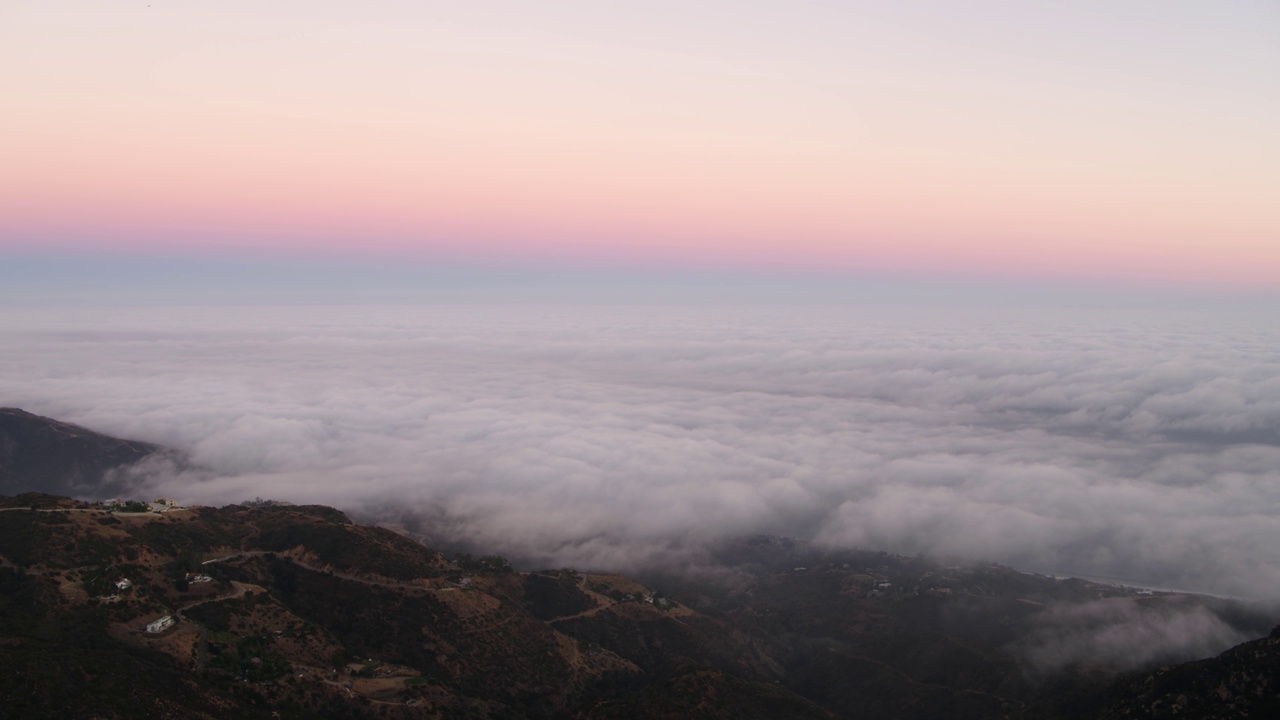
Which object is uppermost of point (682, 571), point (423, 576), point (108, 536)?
point (108, 536)

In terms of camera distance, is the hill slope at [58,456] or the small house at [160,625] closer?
the small house at [160,625]

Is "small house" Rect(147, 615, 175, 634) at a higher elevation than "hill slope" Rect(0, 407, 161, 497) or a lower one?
higher

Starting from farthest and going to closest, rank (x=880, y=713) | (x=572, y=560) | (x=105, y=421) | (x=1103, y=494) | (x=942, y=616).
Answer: (x=105, y=421)
(x=1103, y=494)
(x=572, y=560)
(x=942, y=616)
(x=880, y=713)

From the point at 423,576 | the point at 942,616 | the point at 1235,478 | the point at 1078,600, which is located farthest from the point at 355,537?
the point at 1235,478

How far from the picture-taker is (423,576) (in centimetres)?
8312

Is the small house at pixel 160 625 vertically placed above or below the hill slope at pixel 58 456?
above

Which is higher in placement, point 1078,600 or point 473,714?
point 473,714

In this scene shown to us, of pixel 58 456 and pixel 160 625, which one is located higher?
pixel 160 625

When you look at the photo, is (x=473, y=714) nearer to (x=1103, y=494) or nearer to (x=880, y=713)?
(x=880, y=713)

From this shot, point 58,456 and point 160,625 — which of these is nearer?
point 160,625

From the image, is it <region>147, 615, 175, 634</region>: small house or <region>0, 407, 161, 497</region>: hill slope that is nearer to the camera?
<region>147, 615, 175, 634</region>: small house

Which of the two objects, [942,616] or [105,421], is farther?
[105,421]

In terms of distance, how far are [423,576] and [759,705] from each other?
38.7 m

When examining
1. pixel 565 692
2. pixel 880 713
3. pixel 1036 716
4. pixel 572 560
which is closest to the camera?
pixel 1036 716
